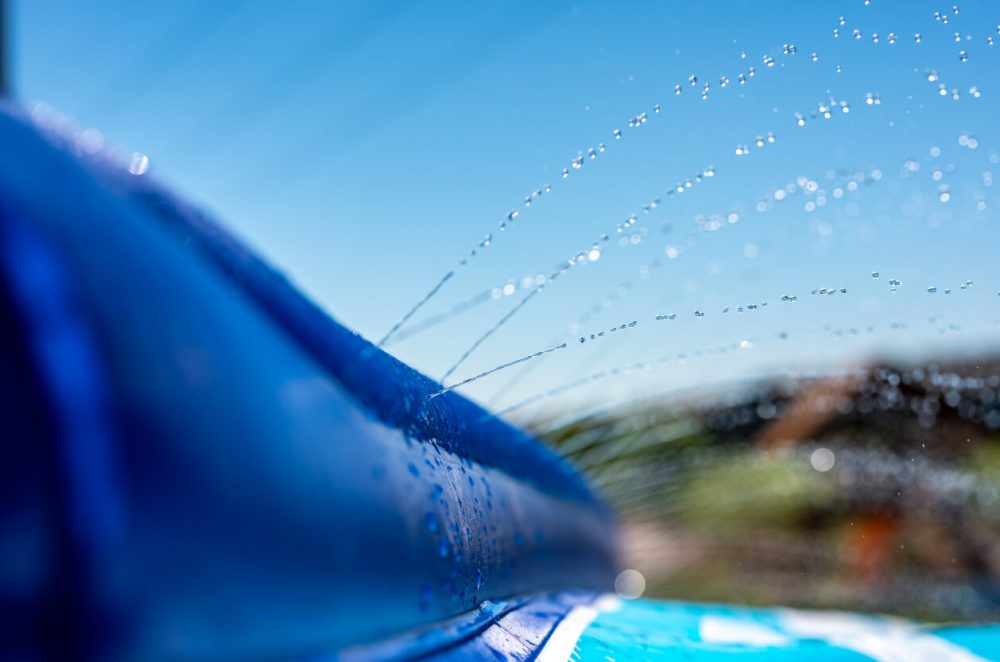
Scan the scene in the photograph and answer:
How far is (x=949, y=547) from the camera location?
7.85 meters

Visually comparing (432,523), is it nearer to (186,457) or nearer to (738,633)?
(186,457)

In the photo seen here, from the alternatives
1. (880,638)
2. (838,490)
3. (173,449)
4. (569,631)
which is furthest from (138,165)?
(838,490)

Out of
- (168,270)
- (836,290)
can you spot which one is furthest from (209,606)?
(836,290)

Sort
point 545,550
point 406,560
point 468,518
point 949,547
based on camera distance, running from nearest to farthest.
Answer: point 406,560 < point 468,518 < point 545,550 < point 949,547

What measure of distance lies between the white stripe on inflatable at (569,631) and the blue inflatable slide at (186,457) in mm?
71

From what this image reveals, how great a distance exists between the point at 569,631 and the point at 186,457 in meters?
1.06

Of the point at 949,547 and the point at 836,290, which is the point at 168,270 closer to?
the point at 836,290

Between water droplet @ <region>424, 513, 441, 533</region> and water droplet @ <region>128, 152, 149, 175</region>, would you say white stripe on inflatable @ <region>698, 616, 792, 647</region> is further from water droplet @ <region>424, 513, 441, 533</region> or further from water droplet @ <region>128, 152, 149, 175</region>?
water droplet @ <region>128, 152, 149, 175</region>

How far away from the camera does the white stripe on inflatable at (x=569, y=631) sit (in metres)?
1.37

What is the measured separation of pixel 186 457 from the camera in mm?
696

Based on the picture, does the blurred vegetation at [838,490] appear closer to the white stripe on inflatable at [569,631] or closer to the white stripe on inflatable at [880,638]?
the white stripe on inflatable at [880,638]

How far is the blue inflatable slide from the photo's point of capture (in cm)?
61

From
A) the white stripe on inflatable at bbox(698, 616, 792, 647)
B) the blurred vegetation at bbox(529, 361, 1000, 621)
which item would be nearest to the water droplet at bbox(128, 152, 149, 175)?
the white stripe on inflatable at bbox(698, 616, 792, 647)

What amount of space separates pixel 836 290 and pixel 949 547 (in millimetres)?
6041
